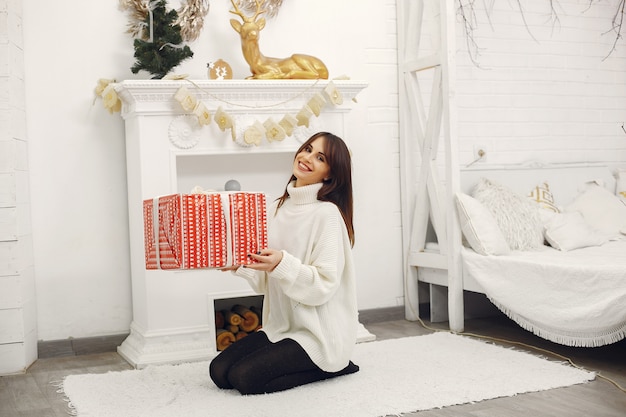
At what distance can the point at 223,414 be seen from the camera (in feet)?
7.61

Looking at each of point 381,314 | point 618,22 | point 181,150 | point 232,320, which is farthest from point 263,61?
point 618,22

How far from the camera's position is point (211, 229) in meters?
2.29

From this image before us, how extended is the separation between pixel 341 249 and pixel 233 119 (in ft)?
3.38

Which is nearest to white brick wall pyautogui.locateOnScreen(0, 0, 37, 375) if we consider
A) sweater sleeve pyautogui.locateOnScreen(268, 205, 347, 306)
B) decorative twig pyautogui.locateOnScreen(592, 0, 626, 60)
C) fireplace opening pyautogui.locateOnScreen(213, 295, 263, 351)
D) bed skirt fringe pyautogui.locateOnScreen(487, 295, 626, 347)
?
fireplace opening pyautogui.locateOnScreen(213, 295, 263, 351)

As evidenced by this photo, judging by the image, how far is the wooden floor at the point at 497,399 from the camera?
2340 mm

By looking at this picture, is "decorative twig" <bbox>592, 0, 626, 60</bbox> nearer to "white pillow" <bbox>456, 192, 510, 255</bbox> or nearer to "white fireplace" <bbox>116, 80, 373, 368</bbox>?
"white pillow" <bbox>456, 192, 510, 255</bbox>

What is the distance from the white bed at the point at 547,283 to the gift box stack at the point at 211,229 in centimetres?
134

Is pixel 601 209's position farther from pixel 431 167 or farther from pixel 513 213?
pixel 431 167

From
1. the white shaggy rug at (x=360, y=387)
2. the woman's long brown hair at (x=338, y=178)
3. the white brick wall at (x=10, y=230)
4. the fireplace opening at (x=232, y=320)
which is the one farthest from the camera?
the fireplace opening at (x=232, y=320)

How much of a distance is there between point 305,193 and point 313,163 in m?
0.12

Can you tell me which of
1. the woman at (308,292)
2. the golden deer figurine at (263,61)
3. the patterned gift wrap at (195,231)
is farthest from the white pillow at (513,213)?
the patterned gift wrap at (195,231)

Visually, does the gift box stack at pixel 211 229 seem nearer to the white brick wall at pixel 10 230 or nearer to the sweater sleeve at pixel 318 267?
the sweater sleeve at pixel 318 267

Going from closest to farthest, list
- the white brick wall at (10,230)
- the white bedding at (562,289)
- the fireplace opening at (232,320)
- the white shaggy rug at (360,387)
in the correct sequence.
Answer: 1. the white shaggy rug at (360,387)
2. the white bedding at (562,289)
3. the white brick wall at (10,230)
4. the fireplace opening at (232,320)

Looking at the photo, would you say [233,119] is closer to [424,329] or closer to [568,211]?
[424,329]
